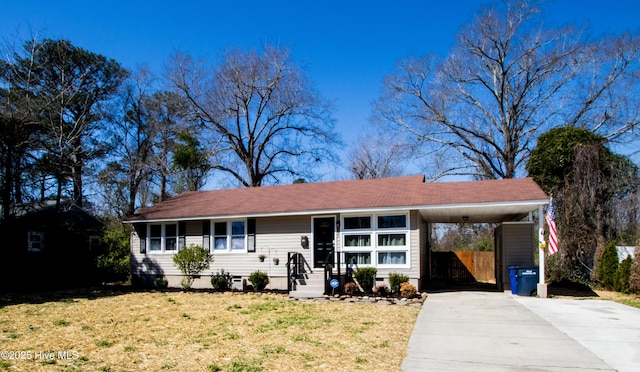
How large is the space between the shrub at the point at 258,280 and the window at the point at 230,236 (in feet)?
3.79

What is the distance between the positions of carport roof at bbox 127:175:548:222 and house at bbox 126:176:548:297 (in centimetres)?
3

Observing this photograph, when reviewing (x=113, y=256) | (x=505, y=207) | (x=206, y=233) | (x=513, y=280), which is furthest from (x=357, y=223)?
(x=113, y=256)

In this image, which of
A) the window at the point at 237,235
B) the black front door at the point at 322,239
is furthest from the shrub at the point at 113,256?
the black front door at the point at 322,239

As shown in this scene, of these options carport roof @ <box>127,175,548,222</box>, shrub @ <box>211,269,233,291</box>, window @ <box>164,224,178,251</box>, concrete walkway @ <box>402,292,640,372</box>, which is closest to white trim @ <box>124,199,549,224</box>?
carport roof @ <box>127,175,548,222</box>

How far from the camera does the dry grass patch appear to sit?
6.15m

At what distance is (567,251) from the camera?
16391 millimetres

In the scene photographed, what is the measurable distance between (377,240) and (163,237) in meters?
8.24

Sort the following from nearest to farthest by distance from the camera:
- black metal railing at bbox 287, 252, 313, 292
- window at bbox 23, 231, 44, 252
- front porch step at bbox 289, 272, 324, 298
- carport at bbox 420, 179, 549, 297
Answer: carport at bbox 420, 179, 549, 297, front porch step at bbox 289, 272, 324, 298, black metal railing at bbox 287, 252, 313, 292, window at bbox 23, 231, 44, 252

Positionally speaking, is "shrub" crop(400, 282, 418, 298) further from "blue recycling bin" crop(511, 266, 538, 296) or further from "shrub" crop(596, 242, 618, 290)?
"shrub" crop(596, 242, 618, 290)

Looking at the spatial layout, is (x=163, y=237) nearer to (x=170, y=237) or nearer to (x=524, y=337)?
(x=170, y=237)

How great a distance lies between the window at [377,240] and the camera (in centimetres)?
1373

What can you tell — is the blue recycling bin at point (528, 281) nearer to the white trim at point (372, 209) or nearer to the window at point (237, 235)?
the white trim at point (372, 209)

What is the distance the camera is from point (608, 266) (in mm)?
14984

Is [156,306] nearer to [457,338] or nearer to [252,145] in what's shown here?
[457,338]
